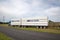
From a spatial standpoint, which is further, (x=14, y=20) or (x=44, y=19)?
(x=14, y=20)

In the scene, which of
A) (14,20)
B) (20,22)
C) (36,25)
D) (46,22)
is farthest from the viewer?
(14,20)

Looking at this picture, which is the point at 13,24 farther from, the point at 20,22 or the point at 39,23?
the point at 39,23

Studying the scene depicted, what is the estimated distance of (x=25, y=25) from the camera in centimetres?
6331

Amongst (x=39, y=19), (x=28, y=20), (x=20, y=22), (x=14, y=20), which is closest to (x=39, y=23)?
(x=39, y=19)

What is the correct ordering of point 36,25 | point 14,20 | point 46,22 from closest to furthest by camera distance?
point 46,22, point 36,25, point 14,20

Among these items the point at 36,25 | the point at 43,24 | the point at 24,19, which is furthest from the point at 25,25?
the point at 43,24

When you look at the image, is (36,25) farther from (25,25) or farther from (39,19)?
(25,25)

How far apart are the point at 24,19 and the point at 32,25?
20.5 feet

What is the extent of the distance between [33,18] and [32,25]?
3.42m

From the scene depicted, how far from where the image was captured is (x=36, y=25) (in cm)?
5762

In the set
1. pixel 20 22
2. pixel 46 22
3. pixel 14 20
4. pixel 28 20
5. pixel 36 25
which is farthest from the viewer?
pixel 14 20

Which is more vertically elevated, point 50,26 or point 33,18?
point 33,18

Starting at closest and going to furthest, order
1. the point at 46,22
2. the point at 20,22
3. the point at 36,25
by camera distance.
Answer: the point at 46,22 → the point at 36,25 → the point at 20,22

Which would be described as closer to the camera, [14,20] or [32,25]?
[32,25]
